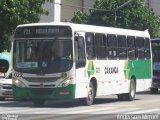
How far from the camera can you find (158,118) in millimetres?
17891

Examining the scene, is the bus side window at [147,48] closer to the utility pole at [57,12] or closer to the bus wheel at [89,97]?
the bus wheel at [89,97]

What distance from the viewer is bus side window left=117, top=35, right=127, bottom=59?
88.4 ft

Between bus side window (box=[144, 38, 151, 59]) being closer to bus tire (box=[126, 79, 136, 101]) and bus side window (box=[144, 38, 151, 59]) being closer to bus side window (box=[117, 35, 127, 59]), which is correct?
bus tire (box=[126, 79, 136, 101])

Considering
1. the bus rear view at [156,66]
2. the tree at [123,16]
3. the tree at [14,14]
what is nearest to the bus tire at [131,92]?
the bus rear view at [156,66]

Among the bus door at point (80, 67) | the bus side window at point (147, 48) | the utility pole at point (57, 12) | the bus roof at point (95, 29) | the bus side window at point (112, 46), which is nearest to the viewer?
the bus door at point (80, 67)

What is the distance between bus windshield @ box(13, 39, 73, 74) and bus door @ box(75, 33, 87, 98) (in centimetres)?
37

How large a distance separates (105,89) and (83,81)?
2.41 metres

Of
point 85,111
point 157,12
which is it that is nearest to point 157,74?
point 85,111

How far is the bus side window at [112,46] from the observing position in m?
25.9

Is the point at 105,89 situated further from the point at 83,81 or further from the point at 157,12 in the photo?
the point at 157,12

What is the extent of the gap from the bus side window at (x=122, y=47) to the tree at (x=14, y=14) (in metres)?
8.96

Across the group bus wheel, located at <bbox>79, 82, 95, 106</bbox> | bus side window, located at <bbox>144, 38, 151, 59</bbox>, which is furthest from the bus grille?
bus side window, located at <bbox>144, 38, 151, 59</bbox>

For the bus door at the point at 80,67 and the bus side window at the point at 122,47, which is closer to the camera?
the bus door at the point at 80,67

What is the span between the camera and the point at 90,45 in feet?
78.9
